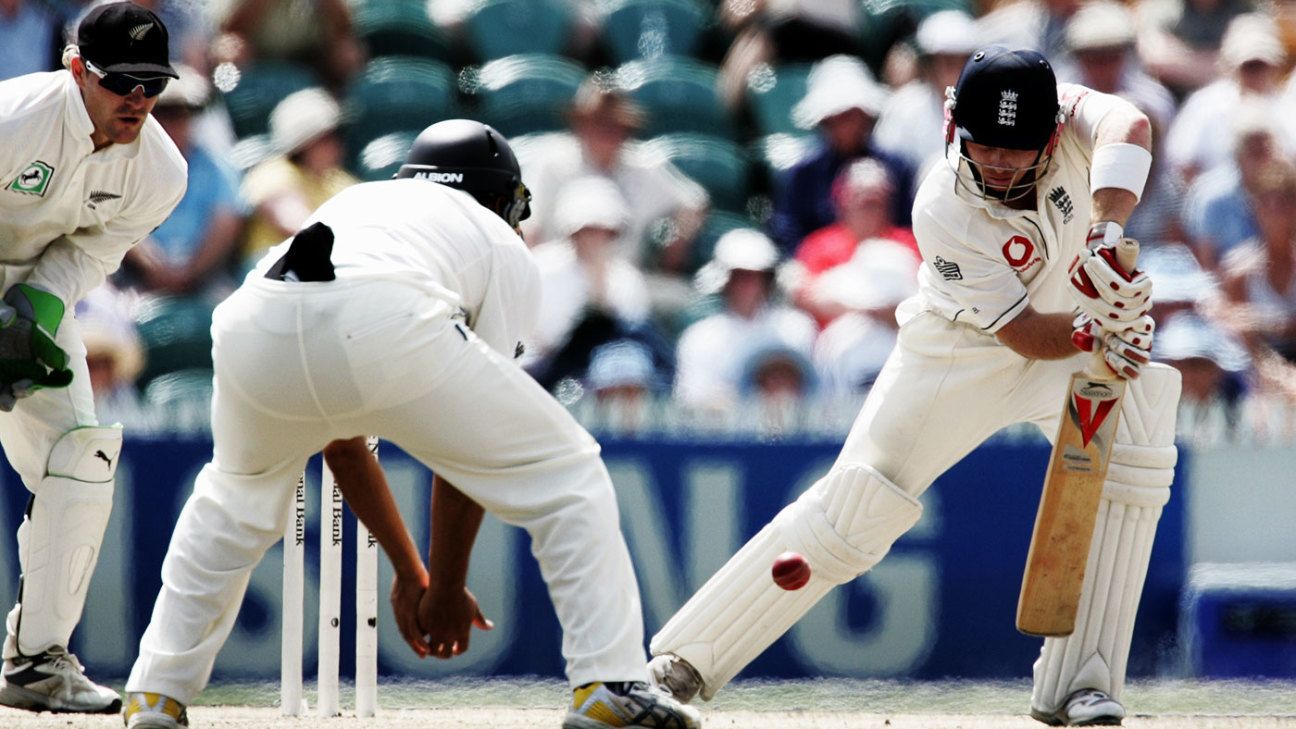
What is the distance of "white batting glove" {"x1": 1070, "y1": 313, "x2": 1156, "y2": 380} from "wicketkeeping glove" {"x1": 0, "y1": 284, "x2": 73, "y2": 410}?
7.59ft

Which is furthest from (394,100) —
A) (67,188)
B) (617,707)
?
(617,707)

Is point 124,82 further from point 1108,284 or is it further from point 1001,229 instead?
point 1108,284

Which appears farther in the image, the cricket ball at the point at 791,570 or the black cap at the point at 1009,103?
the cricket ball at the point at 791,570

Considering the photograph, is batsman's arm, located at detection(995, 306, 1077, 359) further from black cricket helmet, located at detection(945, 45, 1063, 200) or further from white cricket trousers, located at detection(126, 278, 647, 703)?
white cricket trousers, located at detection(126, 278, 647, 703)

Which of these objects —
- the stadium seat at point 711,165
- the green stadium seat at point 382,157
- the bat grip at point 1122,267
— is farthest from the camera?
the stadium seat at point 711,165

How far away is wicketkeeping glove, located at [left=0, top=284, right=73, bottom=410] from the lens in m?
4.21

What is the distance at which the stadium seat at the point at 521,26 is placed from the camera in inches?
317

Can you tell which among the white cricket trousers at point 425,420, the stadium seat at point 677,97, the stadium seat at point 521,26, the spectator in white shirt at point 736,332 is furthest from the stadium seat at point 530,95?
the white cricket trousers at point 425,420

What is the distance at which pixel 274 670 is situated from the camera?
5840 millimetres

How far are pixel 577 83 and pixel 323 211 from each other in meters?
4.42

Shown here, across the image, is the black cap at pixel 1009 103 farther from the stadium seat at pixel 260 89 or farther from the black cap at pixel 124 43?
the stadium seat at pixel 260 89

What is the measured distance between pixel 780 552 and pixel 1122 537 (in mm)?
793

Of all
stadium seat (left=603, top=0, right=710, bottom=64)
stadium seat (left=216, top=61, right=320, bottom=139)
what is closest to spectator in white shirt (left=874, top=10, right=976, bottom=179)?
stadium seat (left=603, top=0, right=710, bottom=64)

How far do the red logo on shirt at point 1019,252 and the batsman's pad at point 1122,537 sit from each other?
364 millimetres
